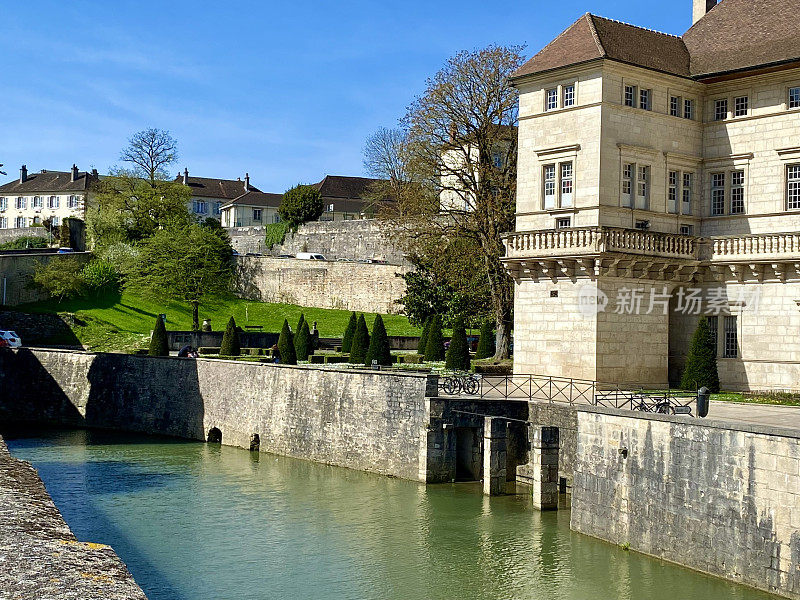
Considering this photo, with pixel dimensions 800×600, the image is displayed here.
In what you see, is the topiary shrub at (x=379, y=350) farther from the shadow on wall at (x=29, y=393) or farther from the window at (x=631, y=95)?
the window at (x=631, y=95)

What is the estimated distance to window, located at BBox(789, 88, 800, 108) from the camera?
33688 mm

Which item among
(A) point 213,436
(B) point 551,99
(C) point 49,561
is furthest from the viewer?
(A) point 213,436

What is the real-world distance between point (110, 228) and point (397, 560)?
205ft

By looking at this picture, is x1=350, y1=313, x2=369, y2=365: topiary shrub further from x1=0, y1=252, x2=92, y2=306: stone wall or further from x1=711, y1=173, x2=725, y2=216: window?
x1=0, y1=252, x2=92, y2=306: stone wall

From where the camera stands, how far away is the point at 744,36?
36094mm

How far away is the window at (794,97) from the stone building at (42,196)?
307 feet

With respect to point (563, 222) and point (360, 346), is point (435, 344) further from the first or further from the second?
point (563, 222)

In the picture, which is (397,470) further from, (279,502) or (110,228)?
(110,228)

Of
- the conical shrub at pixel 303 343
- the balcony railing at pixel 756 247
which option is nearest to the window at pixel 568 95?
the balcony railing at pixel 756 247

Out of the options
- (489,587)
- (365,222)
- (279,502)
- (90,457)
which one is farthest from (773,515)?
(365,222)

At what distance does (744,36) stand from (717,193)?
5729 mm

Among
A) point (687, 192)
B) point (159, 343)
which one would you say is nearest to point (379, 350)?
point (159, 343)

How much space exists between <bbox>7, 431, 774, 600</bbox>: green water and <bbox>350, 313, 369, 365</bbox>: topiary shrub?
1088 cm

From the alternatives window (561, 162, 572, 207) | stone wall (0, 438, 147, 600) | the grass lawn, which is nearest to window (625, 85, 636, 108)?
window (561, 162, 572, 207)
